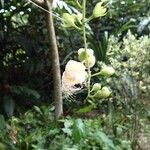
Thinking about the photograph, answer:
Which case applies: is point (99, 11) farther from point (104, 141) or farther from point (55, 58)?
point (104, 141)

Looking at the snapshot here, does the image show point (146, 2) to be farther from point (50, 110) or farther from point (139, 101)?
point (50, 110)

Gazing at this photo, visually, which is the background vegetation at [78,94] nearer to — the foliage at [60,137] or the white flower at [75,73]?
the foliage at [60,137]

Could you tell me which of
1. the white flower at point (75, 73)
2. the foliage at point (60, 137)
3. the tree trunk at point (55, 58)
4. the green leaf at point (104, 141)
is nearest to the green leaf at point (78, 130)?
the foliage at point (60, 137)

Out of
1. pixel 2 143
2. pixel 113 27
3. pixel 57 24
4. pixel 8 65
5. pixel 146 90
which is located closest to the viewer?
pixel 2 143

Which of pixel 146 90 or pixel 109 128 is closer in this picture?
pixel 109 128

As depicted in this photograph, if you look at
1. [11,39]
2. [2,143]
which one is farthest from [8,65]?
[2,143]

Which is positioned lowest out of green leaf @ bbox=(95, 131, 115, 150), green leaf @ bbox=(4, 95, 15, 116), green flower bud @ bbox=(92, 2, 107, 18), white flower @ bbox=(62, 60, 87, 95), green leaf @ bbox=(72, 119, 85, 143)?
green leaf @ bbox=(95, 131, 115, 150)

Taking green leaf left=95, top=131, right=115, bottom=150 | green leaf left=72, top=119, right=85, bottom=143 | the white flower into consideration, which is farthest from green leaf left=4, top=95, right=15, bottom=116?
the white flower

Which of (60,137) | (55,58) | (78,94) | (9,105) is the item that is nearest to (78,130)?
(60,137)

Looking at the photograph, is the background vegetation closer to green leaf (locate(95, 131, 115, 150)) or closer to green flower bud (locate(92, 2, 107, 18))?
green leaf (locate(95, 131, 115, 150))

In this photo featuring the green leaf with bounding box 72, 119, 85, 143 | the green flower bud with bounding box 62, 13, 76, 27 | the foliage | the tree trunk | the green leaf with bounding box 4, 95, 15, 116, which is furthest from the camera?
the green leaf with bounding box 4, 95, 15, 116

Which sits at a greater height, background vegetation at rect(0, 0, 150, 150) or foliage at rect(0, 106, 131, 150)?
background vegetation at rect(0, 0, 150, 150)
